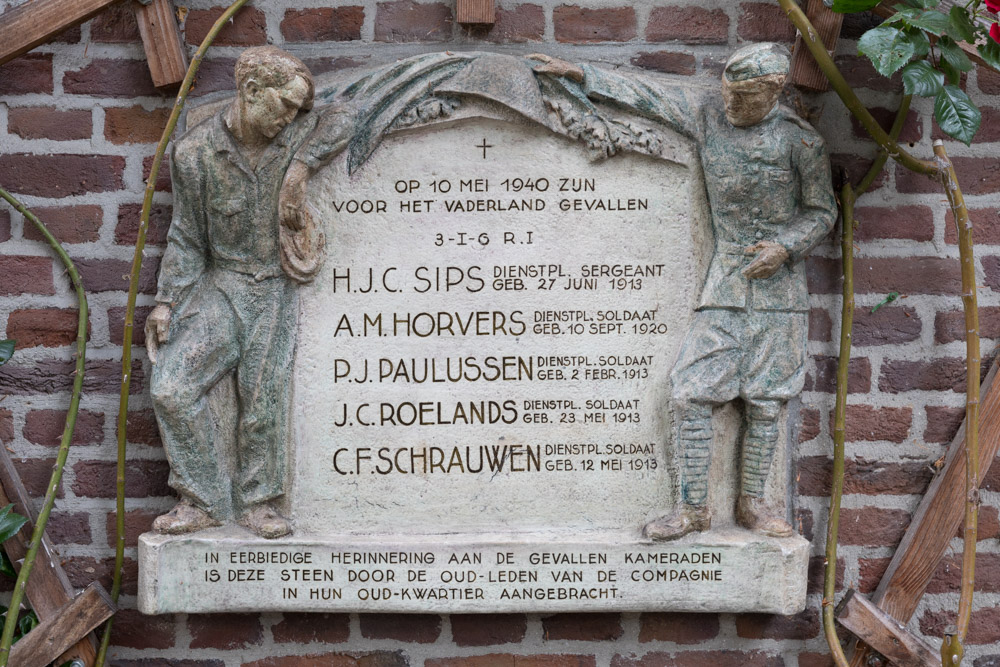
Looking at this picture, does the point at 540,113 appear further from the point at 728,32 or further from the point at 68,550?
the point at 68,550

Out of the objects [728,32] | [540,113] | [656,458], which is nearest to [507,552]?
[656,458]

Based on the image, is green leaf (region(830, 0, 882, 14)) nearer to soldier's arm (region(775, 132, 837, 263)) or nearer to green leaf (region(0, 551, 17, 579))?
soldier's arm (region(775, 132, 837, 263))

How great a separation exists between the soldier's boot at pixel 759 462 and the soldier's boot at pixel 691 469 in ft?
0.30

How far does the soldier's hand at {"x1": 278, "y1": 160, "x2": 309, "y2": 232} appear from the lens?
2.22m

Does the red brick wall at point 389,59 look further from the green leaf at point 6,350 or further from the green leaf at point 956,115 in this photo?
the green leaf at point 956,115

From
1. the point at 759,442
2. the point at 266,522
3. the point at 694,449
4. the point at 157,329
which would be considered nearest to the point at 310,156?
the point at 157,329

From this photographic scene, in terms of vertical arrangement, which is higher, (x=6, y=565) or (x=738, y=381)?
(x=738, y=381)

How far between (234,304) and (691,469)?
1.10 m

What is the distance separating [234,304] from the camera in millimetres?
2289

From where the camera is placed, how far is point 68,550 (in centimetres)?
243

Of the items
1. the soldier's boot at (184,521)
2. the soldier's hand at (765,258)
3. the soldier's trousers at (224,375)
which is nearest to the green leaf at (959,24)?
the soldier's hand at (765,258)

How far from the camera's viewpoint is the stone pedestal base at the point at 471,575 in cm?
228

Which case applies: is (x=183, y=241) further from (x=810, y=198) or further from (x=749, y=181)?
(x=810, y=198)

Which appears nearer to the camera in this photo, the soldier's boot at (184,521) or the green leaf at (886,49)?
the green leaf at (886,49)
